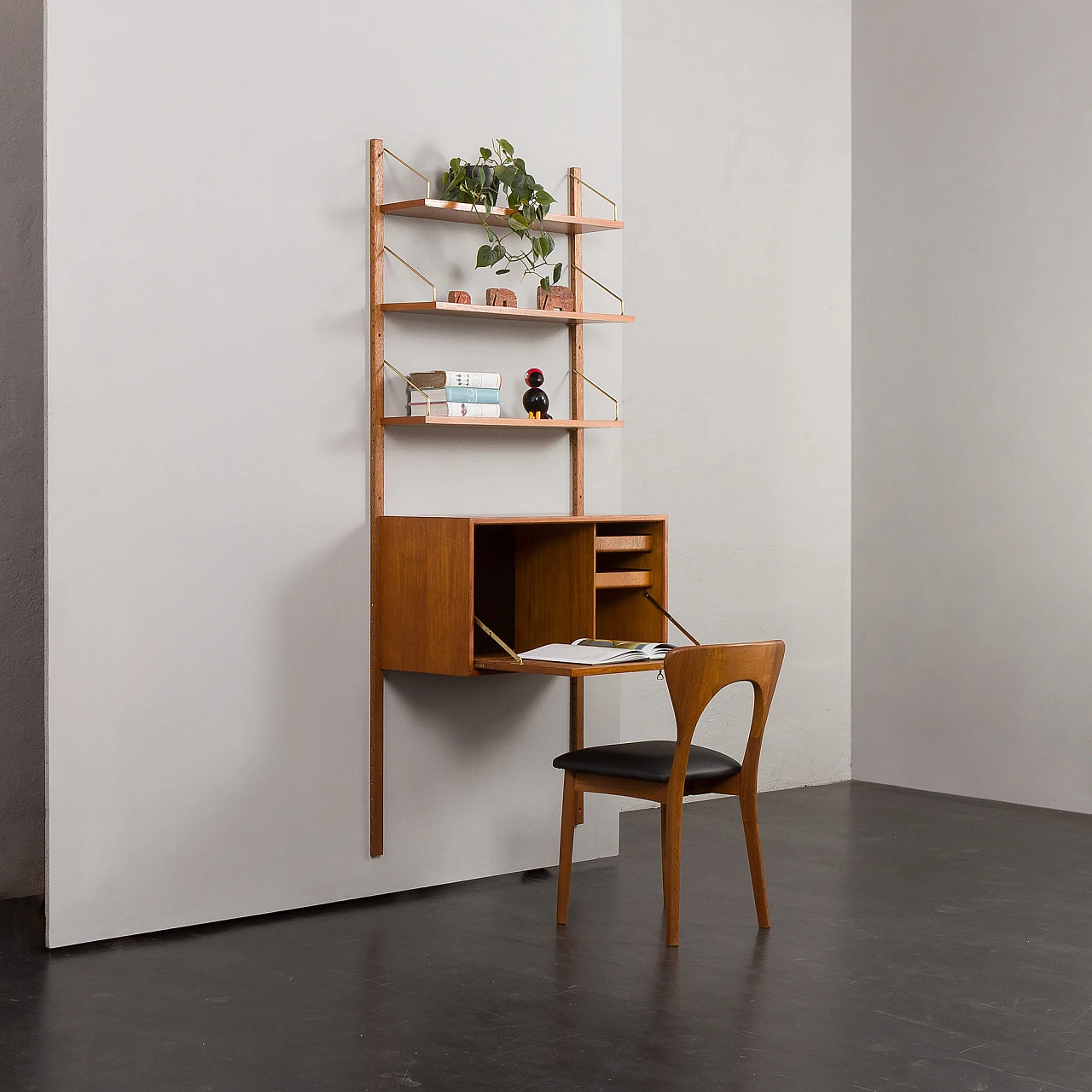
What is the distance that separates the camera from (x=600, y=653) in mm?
4504

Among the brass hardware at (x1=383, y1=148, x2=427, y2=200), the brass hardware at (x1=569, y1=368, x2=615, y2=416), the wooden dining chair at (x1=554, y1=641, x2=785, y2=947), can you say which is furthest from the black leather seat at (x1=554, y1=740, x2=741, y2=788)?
the brass hardware at (x1=383, y1=148, x2=427, y2=200)

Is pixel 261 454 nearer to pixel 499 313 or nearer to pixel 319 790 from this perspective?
pixel 499 313

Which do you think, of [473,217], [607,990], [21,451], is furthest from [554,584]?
[21,451]

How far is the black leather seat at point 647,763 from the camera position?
423 cm

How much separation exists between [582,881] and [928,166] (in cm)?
366

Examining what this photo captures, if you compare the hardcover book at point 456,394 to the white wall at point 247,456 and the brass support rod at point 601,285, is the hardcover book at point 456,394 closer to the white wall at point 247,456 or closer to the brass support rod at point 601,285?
the white wall at point 247,456

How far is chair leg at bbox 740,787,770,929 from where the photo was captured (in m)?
4.39

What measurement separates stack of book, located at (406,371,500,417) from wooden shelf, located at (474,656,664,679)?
0.80 m

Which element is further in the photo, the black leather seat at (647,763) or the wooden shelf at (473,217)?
the wooden shelf at (473,217)

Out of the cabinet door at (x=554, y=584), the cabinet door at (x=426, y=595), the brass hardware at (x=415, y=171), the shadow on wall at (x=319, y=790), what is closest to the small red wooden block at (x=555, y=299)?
the brass hardware at (x=415, y=171)

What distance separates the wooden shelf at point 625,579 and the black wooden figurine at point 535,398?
0.58m

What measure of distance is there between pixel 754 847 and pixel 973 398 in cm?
293

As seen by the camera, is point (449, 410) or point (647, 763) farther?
point (449, 410)

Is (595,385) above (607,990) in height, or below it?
above
